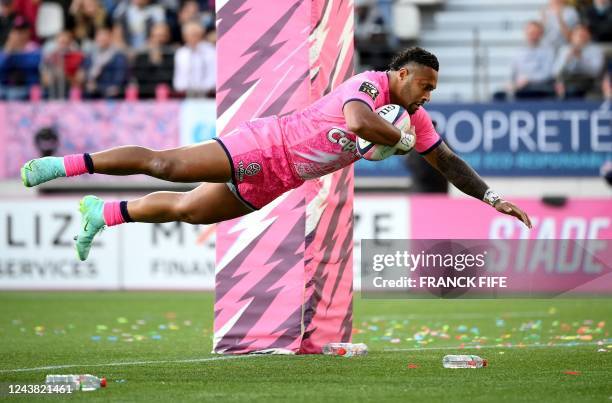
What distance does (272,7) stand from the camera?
9.98 metres

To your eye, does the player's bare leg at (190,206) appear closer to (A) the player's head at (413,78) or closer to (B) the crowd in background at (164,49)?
(A) the player's head at (413,78)

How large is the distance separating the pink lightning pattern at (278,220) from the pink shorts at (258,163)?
98 centimetres

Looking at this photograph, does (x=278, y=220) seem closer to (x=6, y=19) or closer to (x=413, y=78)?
(x=413, y=78)

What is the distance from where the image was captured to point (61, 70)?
69.3 feet

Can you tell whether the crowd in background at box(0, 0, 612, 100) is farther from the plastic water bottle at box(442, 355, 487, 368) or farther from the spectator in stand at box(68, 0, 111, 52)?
the plastic water bottle at box(442, 355, 487, 368)

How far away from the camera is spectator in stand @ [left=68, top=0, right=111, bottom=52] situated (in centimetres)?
2238

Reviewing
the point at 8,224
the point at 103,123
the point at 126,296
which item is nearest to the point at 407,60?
the point at 126,296

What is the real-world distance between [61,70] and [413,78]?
13337 mm

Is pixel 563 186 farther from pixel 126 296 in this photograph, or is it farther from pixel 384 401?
pixel 384 401

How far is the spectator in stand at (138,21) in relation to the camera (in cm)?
2220

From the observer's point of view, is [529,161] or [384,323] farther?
[529,161]

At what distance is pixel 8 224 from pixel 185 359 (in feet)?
30.5

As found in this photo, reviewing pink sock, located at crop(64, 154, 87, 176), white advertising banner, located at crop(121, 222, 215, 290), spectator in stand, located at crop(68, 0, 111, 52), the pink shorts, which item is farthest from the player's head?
spectator in stand, located at crop(68, 0, 111, 52)

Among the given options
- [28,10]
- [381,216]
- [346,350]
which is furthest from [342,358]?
[28,10]
